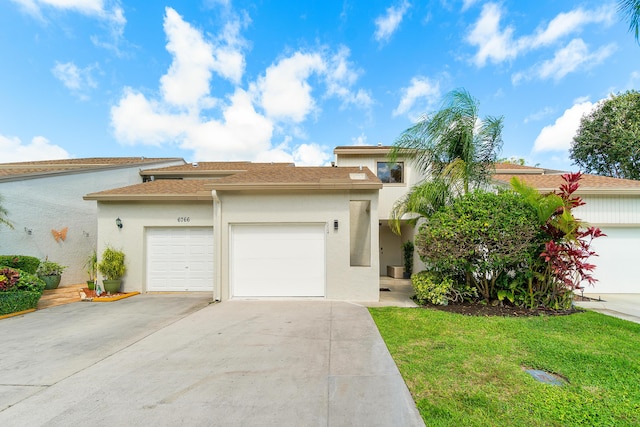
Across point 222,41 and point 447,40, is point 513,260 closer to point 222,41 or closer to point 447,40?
point 447,40

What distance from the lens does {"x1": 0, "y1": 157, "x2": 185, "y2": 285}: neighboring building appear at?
32.4ft

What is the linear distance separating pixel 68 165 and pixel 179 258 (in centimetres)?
1085

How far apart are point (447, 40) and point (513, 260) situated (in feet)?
32.6

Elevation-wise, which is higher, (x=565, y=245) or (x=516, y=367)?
(x=565, y=245)

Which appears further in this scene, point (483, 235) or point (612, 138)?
point (612, 138)

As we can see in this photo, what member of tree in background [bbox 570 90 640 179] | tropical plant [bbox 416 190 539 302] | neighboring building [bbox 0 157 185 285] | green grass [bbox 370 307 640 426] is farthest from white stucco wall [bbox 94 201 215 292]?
tree in background [bbox 570 90 640 179]

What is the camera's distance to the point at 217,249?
8180 mm

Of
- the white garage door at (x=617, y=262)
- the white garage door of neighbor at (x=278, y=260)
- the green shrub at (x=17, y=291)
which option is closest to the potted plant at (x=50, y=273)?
the green shrub at (x=17, y=291)

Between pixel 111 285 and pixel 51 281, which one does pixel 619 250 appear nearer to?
pixel 111 285

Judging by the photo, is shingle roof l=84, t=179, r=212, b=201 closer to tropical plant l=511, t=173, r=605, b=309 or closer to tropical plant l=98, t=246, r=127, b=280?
tropical plant l=98, t=246, r=127, b=280

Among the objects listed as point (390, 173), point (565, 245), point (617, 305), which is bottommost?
point (617, 305)

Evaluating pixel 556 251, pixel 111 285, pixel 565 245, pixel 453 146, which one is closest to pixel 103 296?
pixel 111 285

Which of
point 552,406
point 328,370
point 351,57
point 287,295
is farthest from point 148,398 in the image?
point 351,57

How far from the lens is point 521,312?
6.76 meters
